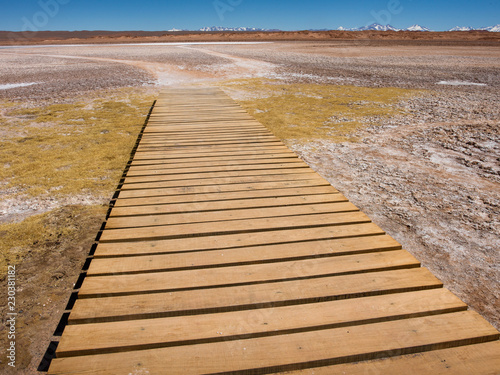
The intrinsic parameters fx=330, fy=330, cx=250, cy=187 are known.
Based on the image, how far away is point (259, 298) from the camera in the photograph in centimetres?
204

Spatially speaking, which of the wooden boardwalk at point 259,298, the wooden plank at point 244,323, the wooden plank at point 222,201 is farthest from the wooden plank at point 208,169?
the wooden plank at point 244,323

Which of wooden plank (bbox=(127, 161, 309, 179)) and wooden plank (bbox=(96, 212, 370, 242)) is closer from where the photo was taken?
wooden plank (bbox=(96, 212, 370, 242))

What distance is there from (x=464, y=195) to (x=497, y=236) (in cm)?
103

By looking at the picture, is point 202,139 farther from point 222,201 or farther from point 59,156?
point 59,156

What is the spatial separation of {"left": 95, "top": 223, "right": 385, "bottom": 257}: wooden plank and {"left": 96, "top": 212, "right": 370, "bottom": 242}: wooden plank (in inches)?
2.4

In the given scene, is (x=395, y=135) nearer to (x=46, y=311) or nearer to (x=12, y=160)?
(x=46, y=311)

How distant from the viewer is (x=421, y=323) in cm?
188

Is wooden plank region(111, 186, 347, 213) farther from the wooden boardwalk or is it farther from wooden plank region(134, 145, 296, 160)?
wooden plank region(134, 145, 296, 160)

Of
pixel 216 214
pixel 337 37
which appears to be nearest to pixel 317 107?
pixel 216 214

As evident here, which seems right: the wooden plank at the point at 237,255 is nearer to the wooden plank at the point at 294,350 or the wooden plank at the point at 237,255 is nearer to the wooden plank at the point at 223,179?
the wooden plank at the point at 294,350

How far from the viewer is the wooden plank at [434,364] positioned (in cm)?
163

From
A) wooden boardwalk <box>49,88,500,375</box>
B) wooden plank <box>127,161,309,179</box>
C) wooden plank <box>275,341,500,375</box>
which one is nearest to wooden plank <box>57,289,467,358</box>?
wooden boardwalk <box>49,88,500,375</box>

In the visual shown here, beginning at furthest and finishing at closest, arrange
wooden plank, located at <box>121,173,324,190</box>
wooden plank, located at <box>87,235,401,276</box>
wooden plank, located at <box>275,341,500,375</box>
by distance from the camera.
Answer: wooden plank, located at <box>121,173,324,190</box>, wooden plank, located at <box>87,235,401,276</box>, wooden plank, located at <box>275,341,500,375</box>

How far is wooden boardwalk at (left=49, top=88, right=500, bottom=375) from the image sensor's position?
66.4 inches
